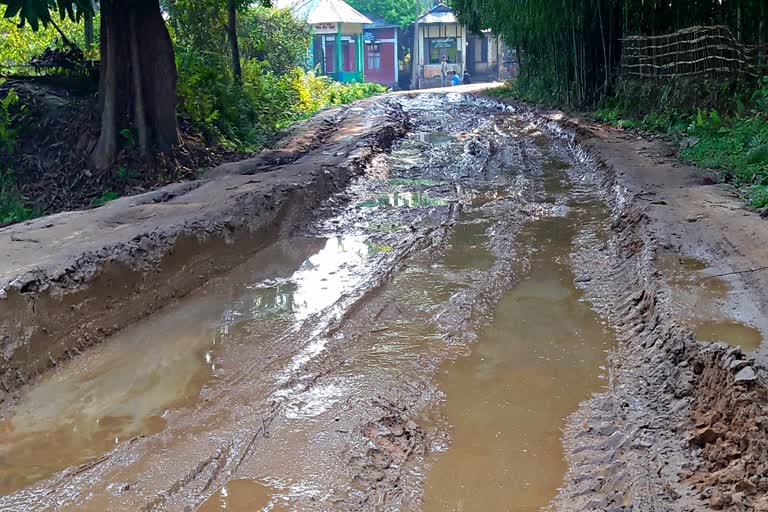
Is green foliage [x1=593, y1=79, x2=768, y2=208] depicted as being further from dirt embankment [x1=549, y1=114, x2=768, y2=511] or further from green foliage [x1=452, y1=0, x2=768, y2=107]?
green foliage [x1=452, y1=0, x2=768, y2=107]

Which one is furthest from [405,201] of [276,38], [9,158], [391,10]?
[391,10]

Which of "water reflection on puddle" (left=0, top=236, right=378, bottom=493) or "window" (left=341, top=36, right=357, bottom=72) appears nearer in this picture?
"water reflection on puddle" (left=0, top=236, right=378, bottom=493)

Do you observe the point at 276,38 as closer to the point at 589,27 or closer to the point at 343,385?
the point at 589,27

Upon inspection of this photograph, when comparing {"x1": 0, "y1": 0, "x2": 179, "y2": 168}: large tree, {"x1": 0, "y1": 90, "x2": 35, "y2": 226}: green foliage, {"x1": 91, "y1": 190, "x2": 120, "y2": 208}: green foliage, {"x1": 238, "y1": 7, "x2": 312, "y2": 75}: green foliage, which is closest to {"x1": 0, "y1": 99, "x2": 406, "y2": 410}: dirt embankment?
{"x1": 91, "y1": 190, "x2": 120, "y2": 208}: green foliage

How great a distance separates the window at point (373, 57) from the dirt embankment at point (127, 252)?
33.5m

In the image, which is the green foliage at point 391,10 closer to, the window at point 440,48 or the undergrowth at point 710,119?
the window at point 440,48

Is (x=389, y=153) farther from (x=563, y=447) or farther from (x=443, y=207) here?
(x=563, y=447)

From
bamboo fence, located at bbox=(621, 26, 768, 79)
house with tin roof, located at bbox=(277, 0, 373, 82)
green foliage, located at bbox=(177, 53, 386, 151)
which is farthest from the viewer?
house with tin roof, located at bbox=(277, 0, 373, 82)

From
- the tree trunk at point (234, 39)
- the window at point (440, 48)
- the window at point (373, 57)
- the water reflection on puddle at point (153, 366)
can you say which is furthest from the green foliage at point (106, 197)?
the window at point (440, 48)

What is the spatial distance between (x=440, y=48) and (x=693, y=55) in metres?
31.7

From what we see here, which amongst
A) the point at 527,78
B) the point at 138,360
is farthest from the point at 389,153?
the point at 527,78

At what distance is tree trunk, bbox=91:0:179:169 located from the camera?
10.4 meters

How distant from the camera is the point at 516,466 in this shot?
3521 mm

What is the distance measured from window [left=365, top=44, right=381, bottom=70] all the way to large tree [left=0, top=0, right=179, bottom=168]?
32384 mm
